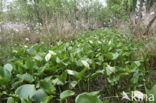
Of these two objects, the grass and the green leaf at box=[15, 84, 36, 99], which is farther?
the grass

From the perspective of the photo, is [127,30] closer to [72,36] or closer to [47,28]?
[72,36]

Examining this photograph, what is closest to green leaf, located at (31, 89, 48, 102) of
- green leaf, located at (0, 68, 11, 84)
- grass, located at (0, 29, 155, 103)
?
grass, located at (0, 29, 155, 103)

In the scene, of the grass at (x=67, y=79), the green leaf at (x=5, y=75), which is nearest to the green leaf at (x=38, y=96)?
the grass at (x=67, y=79)

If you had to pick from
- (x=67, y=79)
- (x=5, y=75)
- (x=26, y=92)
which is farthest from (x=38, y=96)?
(x=67, y=79)

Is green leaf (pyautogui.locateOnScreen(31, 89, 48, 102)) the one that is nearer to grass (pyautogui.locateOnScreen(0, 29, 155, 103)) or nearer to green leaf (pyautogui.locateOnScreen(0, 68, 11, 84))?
grass (pyautogui.locateOnScreen(0, 29, 155, 103))

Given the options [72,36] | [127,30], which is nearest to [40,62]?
[127,30]

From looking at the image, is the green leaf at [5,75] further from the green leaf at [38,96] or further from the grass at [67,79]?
the green leaf at [38,96]

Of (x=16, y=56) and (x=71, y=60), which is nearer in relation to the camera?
(x=71, y=60)

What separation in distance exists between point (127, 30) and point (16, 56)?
314 centimetres

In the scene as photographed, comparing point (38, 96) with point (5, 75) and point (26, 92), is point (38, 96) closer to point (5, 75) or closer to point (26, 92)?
point (26, 92)

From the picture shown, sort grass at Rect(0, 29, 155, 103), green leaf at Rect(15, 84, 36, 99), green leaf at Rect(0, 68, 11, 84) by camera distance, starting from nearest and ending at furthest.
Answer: green leaf at Rect(15, 84, 36, 99), grass at Rect(0, 29, 155, 103), green leaf at Rect(0, 68, 11, 84)

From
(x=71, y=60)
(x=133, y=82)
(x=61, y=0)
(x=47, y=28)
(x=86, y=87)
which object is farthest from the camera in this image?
(x=61, y=0)

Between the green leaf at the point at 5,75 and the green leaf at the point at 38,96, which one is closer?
the green leaf at the point at 38,96

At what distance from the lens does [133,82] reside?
1696mm
